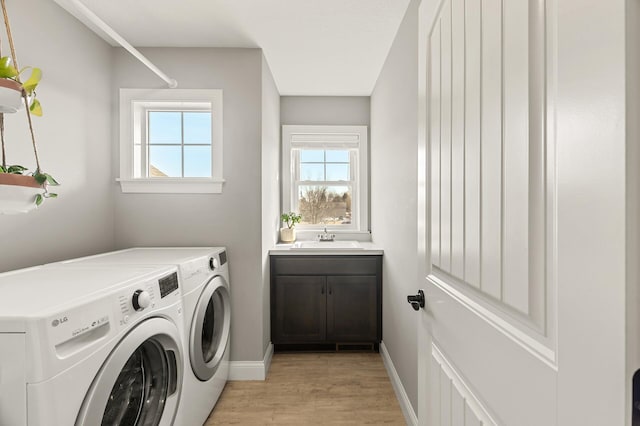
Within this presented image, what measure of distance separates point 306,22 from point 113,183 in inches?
69.6

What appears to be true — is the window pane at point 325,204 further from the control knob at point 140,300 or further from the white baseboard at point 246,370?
the control knob at point 140,300

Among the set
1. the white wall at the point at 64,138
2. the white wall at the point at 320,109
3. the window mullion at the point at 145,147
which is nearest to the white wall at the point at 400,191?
the white wall at the point at 320,109

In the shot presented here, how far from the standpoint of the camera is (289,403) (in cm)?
210

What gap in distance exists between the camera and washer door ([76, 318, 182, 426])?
3.26 ft

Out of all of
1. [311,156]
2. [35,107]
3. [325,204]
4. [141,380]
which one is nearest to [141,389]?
[141,380]

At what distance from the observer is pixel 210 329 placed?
2.13m

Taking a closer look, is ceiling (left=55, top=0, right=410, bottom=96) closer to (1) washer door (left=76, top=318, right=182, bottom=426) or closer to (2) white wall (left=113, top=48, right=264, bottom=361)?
(2) white wall (left=113, top=48, right=264, bottom=361)

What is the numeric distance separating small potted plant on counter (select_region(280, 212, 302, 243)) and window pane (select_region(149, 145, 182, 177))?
115cm

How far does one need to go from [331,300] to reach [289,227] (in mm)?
887

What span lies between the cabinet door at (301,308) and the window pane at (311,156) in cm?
137

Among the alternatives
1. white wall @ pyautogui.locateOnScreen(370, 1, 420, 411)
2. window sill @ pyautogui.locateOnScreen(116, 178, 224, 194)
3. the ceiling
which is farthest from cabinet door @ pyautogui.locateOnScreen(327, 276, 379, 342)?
the ceiling

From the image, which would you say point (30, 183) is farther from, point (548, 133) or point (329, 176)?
point (329, 176)

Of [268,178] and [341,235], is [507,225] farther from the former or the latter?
[341,235]
